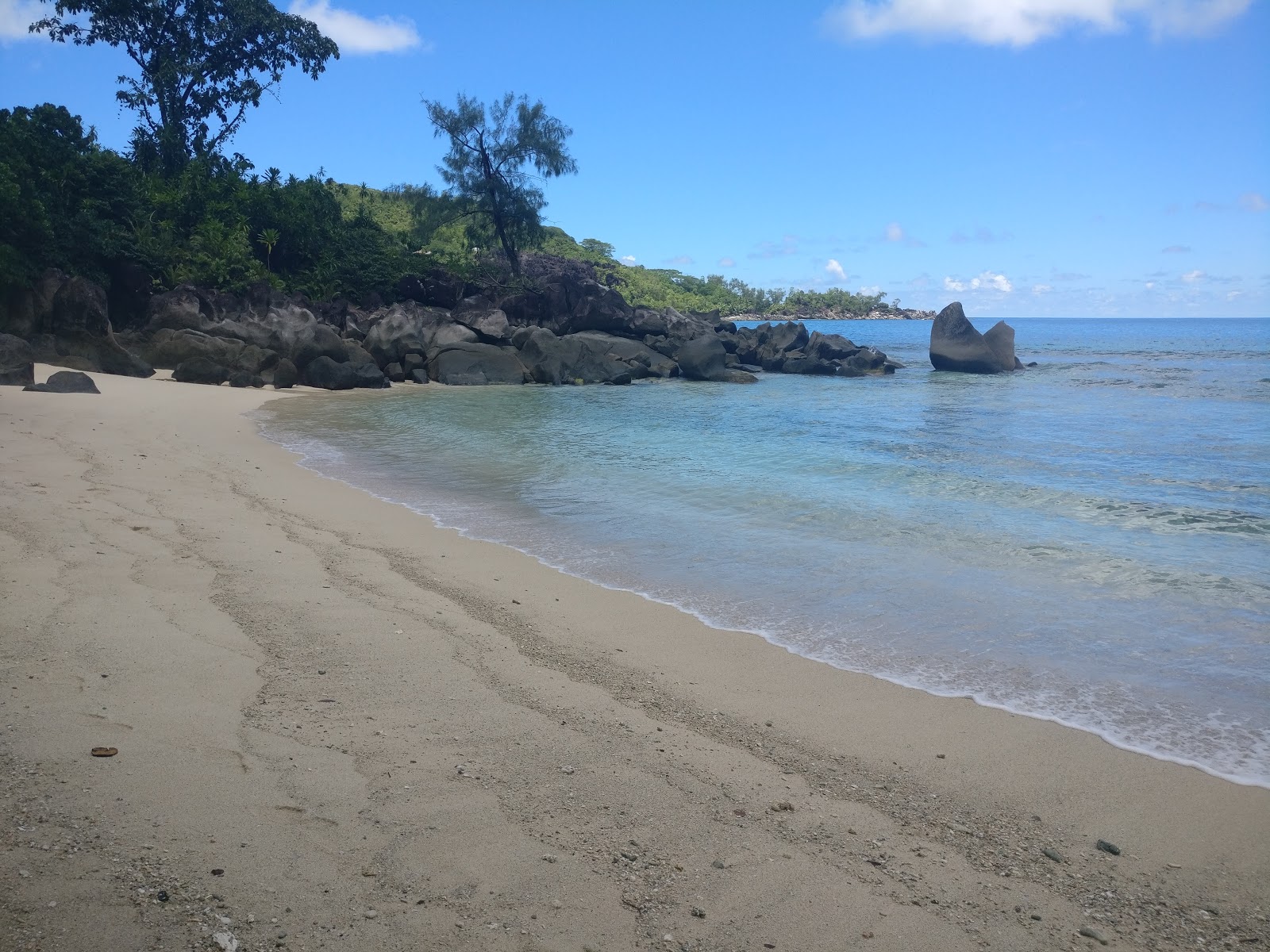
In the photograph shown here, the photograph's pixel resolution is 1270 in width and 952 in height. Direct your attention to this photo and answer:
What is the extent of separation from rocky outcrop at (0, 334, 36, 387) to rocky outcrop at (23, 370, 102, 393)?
361mm

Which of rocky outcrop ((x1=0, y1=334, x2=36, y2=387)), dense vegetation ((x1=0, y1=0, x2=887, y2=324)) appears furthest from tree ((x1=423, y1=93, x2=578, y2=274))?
rocky outcrop ((x1=0, y1=334, x2=36, y2=387))

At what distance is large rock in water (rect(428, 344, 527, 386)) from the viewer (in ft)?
86.6

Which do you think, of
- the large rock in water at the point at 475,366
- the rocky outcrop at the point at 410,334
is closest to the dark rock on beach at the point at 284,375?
the rocky outcrop at the point at 410,334

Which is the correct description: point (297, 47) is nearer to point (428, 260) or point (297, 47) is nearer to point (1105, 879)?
point (428, 260)

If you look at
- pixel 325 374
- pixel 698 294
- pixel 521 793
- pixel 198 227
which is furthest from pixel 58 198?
pixel 698 294

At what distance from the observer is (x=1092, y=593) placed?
20.9ft

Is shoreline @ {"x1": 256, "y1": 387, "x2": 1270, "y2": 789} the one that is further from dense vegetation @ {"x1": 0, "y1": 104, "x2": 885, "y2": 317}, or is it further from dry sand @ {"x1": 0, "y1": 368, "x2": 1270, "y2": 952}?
dense vegetation @ {"x1": 0, "y1": 104, "x2": 885, "y2": 317}

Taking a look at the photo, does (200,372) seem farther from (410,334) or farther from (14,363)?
(410,334)

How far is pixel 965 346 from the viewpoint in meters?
36.9

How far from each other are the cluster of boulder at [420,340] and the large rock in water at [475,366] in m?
0.05

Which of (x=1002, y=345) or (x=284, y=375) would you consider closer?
(x=284, y=375)

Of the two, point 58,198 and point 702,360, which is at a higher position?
point 58,198

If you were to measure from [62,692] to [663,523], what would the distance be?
559 cm

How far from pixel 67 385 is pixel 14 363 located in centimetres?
108
